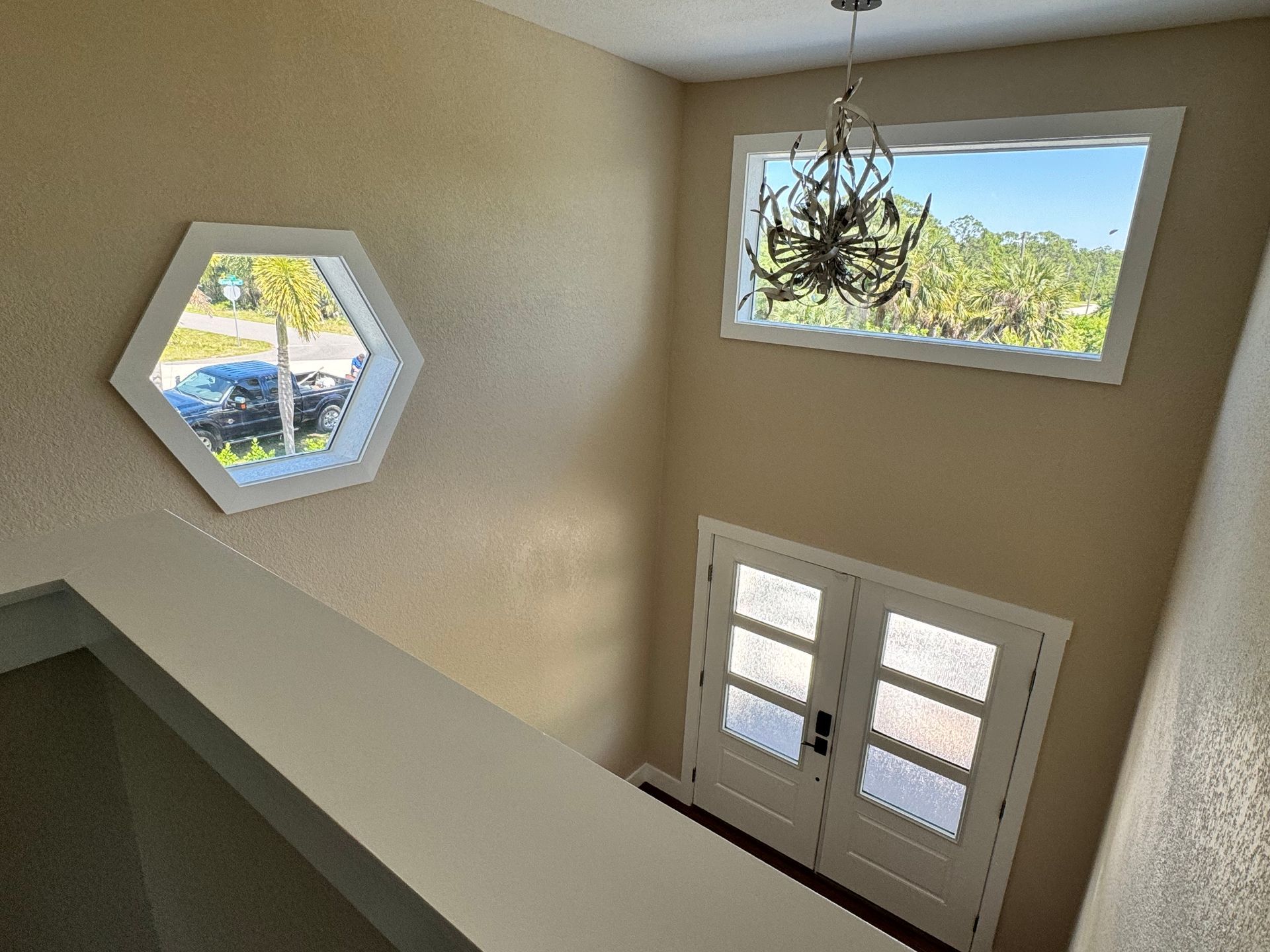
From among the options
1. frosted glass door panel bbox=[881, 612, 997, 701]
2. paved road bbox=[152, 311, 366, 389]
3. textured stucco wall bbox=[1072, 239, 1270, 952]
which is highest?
paved road bbox=[152, 311, 366, 389]

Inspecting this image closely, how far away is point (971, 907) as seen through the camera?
11.2 feet

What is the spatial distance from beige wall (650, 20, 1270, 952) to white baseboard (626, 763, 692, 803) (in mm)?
1572

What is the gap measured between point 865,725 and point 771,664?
546 millimetres

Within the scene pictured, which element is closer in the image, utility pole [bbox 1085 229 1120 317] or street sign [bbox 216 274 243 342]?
street sign [bbox 216 274 243 342]

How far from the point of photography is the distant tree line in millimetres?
2723

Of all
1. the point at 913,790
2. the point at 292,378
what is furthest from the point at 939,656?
the point at 292,378

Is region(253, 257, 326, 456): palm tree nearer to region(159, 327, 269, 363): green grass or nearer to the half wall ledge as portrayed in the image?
region(159, 327, 269, 363): green grass

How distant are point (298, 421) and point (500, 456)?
820 millimetres

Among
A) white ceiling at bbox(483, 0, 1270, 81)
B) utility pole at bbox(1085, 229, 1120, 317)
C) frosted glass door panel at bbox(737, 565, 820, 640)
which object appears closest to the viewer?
white ceiling at bbox(483, 0, 1270, 81)

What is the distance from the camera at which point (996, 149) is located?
2.81m

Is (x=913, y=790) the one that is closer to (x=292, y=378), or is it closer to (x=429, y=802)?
(x=292, y=378)

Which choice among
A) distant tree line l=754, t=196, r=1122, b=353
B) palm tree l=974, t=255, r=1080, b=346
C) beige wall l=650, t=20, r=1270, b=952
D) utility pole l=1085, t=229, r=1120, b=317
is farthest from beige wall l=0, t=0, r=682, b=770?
utility pole l=1085, t=229, r=1120, b=317

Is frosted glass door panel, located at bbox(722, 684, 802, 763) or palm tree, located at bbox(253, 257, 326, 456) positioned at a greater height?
palm tree, located at bbox(253, 257, 326, 456)

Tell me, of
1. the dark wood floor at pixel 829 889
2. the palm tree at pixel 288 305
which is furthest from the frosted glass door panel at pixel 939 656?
the palm tree at pixel 288 305
